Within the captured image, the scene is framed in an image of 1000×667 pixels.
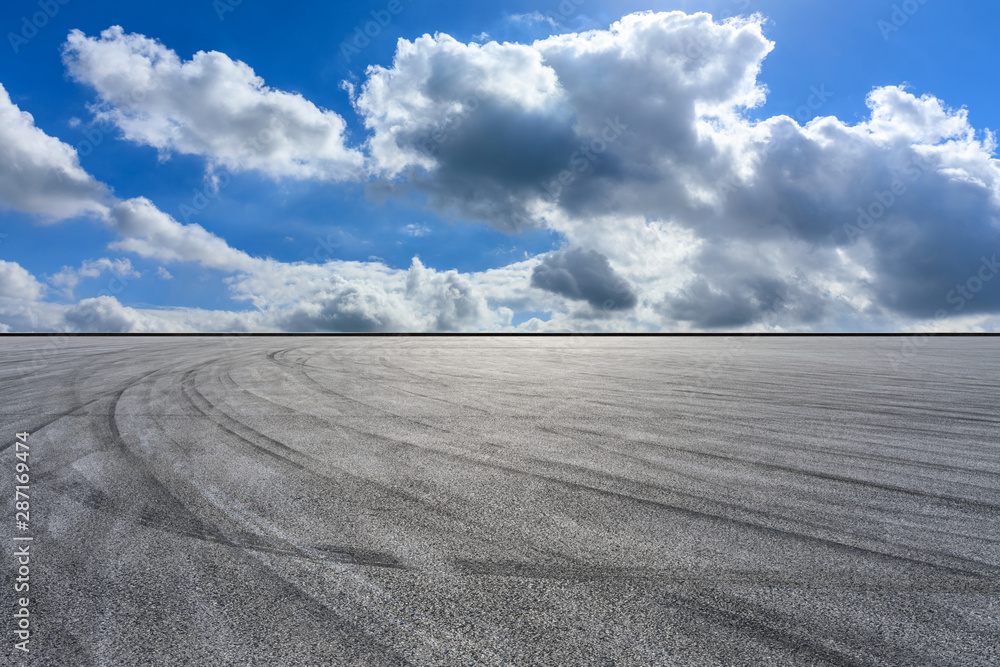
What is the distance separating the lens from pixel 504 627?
2156mm

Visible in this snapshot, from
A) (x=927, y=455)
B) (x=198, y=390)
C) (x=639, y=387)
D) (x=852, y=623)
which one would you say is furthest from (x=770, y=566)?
(x=198, y=390)

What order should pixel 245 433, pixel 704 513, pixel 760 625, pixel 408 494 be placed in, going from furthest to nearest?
pixel 245 433 → pixel 408 494 → pixel 704 513 → pixel 760 625

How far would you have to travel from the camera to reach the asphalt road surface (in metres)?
2.12

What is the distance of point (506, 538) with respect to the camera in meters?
3.04

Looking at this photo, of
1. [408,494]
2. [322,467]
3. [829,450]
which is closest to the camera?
[408,494]

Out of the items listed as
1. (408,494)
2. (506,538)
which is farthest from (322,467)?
(506,538)

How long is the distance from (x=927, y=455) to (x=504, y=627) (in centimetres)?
518

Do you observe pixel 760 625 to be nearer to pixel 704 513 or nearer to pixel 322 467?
pixel 704 513

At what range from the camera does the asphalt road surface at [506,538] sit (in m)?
2.12

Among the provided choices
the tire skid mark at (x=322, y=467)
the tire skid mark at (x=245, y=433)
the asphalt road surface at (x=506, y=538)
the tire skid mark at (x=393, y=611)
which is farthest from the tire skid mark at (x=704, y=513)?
the tire skid mark at (x=393, y=611)

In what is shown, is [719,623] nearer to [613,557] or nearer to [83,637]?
[613,557]

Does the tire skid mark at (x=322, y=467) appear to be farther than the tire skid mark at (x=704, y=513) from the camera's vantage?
Yes

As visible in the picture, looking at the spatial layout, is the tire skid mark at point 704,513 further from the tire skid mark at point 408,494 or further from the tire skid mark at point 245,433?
the tire skid mark at point 245,433

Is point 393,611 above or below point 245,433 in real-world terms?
below
